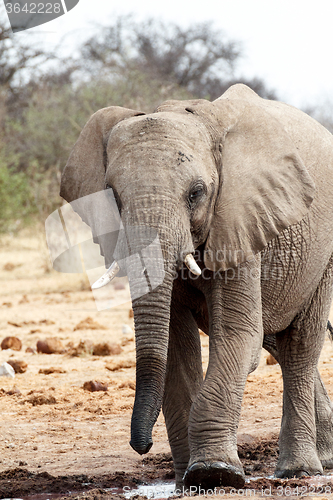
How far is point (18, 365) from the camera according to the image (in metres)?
6.23

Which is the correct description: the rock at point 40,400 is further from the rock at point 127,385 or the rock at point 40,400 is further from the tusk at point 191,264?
the tusk at point 191,264

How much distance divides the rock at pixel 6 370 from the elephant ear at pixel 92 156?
290 centimetres

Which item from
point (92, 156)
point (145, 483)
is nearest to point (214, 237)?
point (92, 156)

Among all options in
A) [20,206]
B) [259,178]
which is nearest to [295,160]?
[259,178]

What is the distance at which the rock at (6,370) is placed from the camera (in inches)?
240

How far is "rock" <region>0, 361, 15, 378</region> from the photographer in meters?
6.09

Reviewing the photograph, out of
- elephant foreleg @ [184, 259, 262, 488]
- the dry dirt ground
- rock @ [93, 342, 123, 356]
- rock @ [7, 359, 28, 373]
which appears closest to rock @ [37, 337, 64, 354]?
the dry dirt ground

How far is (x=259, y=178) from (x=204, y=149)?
11.9 inches

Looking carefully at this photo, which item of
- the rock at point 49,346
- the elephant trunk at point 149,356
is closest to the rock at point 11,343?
→ the rock at point 49,346

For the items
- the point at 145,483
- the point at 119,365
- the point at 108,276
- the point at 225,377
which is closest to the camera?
the point at 108,276

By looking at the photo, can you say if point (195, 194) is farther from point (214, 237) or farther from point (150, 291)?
point (150, 291)

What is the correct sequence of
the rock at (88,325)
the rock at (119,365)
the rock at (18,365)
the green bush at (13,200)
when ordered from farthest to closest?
1. the green bush at (13,200)
2. the rock at (88,325)
3. the rock at (119,365)
4. the rock at (18,365)

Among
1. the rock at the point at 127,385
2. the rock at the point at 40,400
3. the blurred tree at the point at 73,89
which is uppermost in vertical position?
the rock at the point at 40,400

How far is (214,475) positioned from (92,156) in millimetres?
1436
